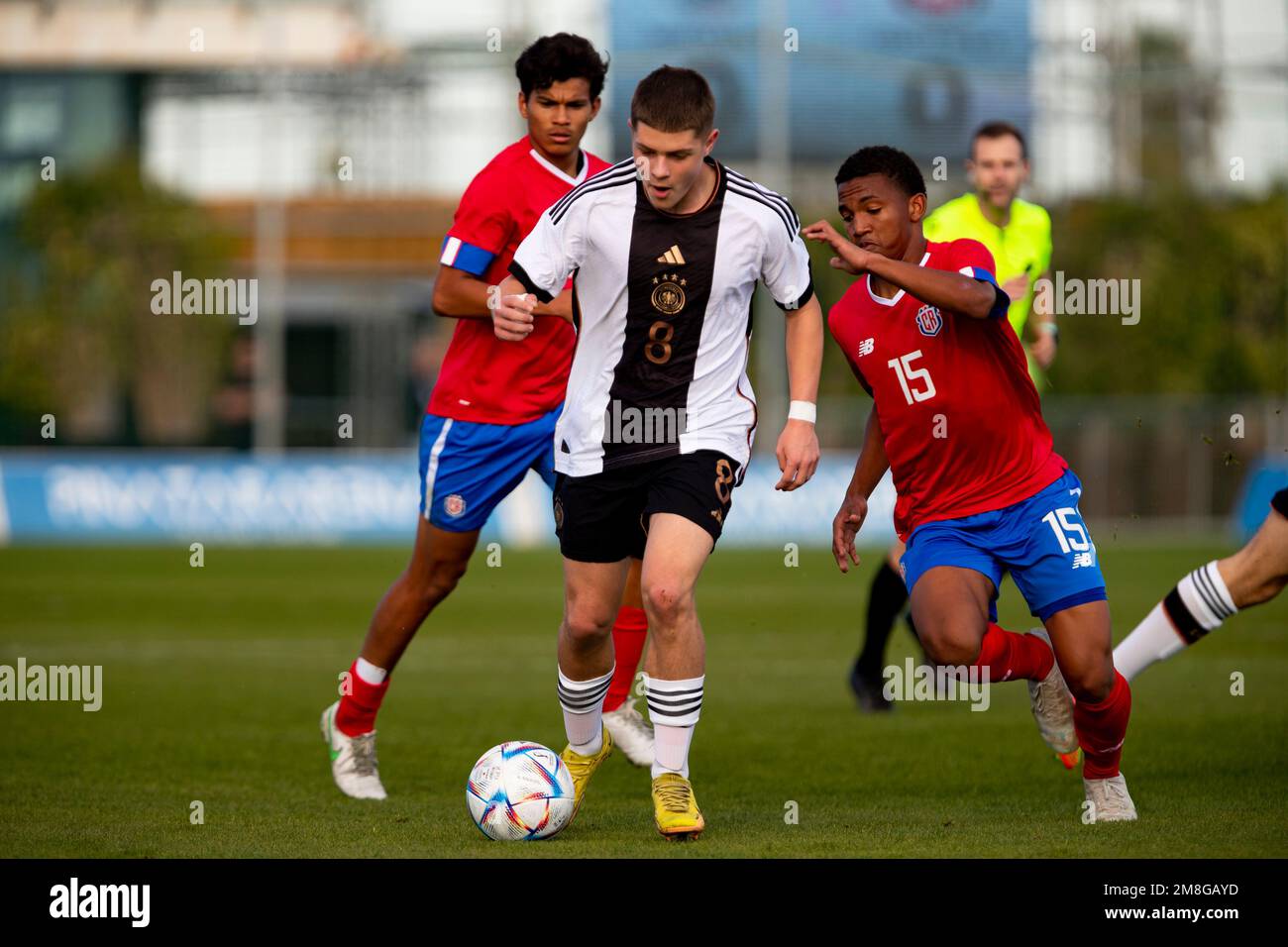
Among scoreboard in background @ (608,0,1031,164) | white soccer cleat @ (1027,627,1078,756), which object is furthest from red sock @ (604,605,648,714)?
scoreboard in background @ (608,0,1031,164)

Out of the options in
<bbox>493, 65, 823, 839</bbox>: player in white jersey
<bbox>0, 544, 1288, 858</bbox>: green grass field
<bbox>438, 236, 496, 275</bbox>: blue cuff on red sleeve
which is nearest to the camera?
<bbox>0, 544, 1288, 858</bbox>: green grass field

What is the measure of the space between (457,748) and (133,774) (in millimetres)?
1509

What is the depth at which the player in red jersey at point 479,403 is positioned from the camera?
6.93 metres

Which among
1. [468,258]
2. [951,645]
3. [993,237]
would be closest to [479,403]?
[468,258]

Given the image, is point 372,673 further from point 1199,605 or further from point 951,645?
point 1199,605

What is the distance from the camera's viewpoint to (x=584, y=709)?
641 centimetres

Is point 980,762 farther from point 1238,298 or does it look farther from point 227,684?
point 1238,298

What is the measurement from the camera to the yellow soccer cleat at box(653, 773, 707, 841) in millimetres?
5648

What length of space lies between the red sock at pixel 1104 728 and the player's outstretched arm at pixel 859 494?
3.08 feet

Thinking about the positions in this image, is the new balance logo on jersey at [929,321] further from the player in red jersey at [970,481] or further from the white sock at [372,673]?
the white sock at [372,673]

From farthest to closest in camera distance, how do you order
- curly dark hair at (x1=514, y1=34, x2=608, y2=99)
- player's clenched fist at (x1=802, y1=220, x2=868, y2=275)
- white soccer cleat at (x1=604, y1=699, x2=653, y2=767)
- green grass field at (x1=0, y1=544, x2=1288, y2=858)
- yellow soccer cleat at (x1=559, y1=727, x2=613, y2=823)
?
white soccer cleat at (x1=604, y1=699, x2=653, y2=767)
curly dark hair at (x1=514, y1=34, x2=608, y2=99)
yellow soccer cleat at (x1=559, y1=727, x2=613, y2=823)
green grass field at (x1=0, y1=544, x2=1288, y2=858)
player's clenched fist at (x1=802, y1=220, x2=868, y2=275)

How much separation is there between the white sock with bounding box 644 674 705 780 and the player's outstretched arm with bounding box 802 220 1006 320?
4.71 ft

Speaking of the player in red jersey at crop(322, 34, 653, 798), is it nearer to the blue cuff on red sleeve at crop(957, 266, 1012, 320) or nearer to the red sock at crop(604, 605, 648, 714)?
the red sock at crop(604, 605, 648, 714)

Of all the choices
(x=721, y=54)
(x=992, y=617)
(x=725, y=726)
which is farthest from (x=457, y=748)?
(x=721, y=54)
